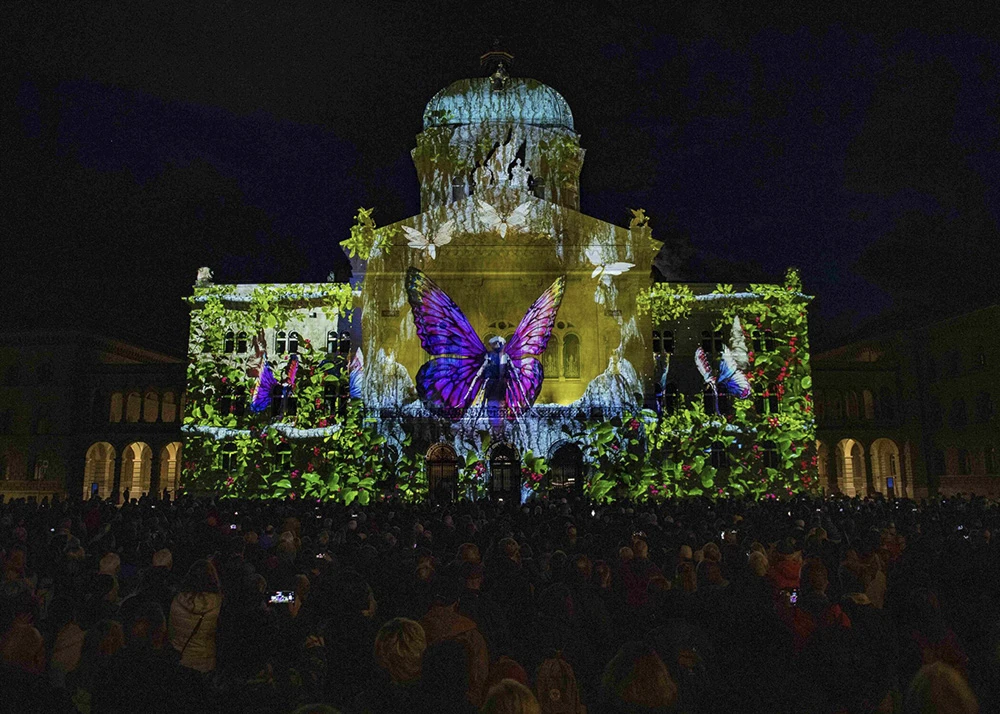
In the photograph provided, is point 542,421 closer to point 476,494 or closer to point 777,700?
point 476,494

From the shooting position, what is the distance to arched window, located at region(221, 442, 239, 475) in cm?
4203

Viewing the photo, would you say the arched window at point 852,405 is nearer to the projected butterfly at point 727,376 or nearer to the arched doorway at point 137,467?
the projected butterfly at point 727,376

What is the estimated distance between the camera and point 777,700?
541 centimetres

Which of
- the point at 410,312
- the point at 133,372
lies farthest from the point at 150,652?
the point at 133,372

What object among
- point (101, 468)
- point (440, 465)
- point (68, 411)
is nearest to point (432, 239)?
point (440, 465)

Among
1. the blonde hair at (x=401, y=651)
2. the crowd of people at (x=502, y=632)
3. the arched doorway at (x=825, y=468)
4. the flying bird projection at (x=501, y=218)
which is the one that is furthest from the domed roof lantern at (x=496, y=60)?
the blonde hair at (x=401, y=651)

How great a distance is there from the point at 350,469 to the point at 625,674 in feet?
114

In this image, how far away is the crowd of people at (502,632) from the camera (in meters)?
4.92

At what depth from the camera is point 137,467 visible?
56844mm

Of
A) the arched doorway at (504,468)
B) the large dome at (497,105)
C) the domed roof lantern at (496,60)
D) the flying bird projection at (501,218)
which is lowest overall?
the arched doorway at (504,468)

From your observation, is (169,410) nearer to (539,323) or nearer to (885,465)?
Answer: (539,323)

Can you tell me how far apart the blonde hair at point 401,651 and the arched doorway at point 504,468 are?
3418 centimetres

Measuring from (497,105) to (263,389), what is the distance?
21.2 metres

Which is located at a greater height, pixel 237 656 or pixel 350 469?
pixel 350 469
